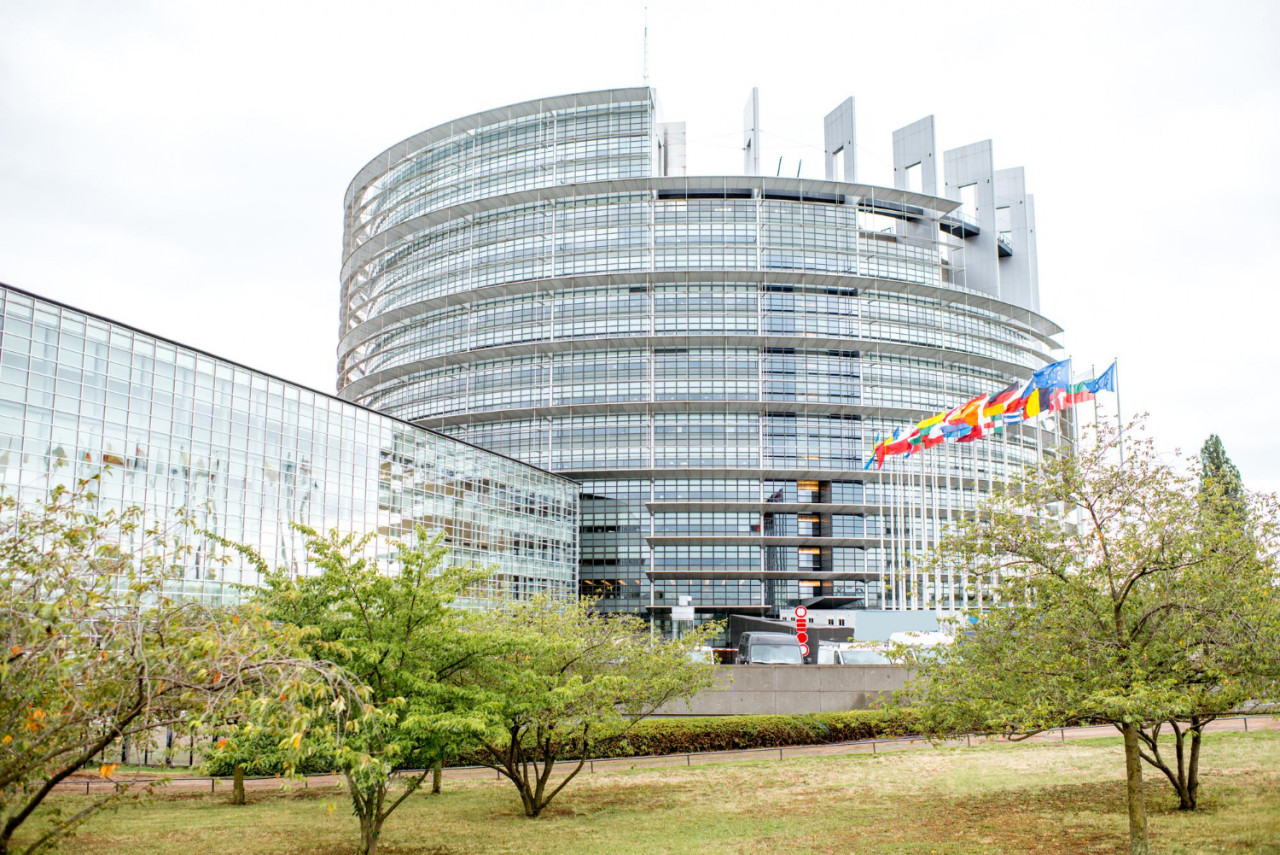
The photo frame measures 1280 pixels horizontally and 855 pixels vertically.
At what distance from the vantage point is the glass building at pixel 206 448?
32.3m

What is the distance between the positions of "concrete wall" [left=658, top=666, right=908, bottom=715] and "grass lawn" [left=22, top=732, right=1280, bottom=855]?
7.11m

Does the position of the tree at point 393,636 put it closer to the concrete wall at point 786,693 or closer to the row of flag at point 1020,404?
the concrete wall at point 786,693

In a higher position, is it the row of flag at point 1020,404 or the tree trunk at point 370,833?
the row of flag at point 1020,404

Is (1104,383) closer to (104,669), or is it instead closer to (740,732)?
(740,732)

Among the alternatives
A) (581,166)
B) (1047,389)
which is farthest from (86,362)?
(581,166)

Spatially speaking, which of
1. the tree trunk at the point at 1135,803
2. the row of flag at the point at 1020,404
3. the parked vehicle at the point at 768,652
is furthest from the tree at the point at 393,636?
the row of flag at the point at 1020,404

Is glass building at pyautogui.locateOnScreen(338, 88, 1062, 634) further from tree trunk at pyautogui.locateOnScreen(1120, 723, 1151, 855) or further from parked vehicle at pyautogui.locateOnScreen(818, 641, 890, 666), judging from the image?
tree trunk at pyautogui.locateOnScreen(1120, 723, 1151, 855)

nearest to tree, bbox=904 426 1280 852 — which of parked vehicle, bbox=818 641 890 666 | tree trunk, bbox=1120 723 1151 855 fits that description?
tree trunk, bbox=1120 723 1151 855

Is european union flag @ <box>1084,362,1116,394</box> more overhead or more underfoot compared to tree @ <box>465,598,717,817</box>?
more overhead

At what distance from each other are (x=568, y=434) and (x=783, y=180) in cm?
3068

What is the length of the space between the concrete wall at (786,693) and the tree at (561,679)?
8.72 meters

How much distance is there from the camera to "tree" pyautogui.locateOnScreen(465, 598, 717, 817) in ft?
63.0

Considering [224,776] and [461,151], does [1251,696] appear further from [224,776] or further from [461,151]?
[461,151]

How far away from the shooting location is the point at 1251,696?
50.3 feet
